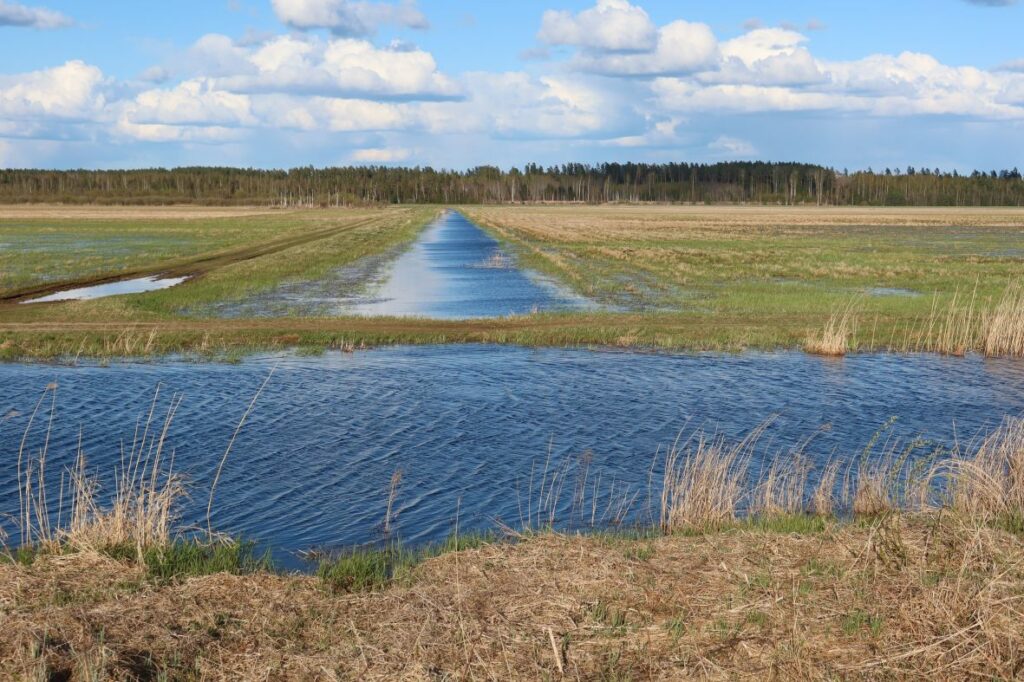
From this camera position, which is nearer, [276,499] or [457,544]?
[457,544]

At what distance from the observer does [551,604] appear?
843 cm

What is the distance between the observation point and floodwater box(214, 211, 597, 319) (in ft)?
115

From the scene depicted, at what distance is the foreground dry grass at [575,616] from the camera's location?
23.9 ft

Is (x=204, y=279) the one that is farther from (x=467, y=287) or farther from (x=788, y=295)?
(x=788, y=295)

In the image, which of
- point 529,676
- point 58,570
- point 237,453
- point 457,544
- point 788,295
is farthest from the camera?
point 788,295

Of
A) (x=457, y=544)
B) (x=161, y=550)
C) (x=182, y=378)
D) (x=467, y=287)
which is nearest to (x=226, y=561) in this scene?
(x=161, y=550)

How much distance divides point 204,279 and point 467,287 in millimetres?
11909

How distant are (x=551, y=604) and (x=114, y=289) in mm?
37221

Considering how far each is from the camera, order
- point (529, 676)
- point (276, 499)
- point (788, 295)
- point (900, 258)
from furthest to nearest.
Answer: point (900, 258) → point (788, 295) → point (276, 499) → point (529, 676)

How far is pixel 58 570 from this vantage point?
9.41 meters

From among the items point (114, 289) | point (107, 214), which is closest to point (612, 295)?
point (114, 289)

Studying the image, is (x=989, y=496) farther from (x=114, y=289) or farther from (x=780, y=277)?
(x=780, y=277)

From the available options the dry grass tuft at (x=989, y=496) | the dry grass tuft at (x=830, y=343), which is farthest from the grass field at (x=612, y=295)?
the dry grass tuft at (x=989, y=496)

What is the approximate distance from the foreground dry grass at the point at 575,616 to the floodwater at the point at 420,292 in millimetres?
24174
